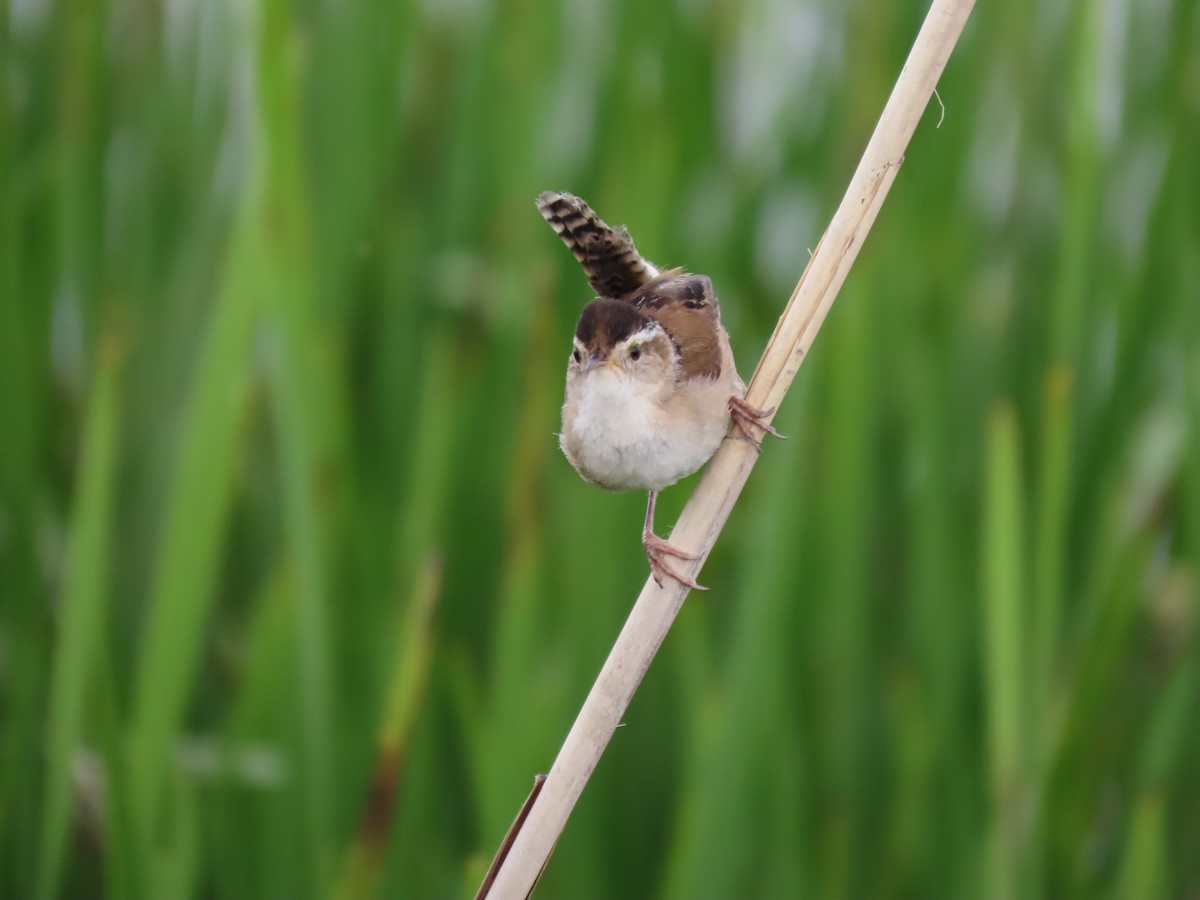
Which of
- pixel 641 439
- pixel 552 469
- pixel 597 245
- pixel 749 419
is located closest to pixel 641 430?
pixel 641 439

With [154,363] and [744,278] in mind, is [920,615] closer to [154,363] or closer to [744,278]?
[744,278]

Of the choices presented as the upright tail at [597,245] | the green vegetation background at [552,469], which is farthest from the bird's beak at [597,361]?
the green vegetation background at [552,469]

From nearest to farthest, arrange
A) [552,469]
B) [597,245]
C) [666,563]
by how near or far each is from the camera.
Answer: [666,563] → [597,245] → [552,469]

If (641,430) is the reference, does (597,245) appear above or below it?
above

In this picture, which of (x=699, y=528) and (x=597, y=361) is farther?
(x=597, y=361)

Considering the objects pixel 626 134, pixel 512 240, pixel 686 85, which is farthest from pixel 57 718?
pixel 686 85

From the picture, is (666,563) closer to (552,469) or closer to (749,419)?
(749,419)

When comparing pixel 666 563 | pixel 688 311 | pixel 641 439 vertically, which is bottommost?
pixel 666 563
